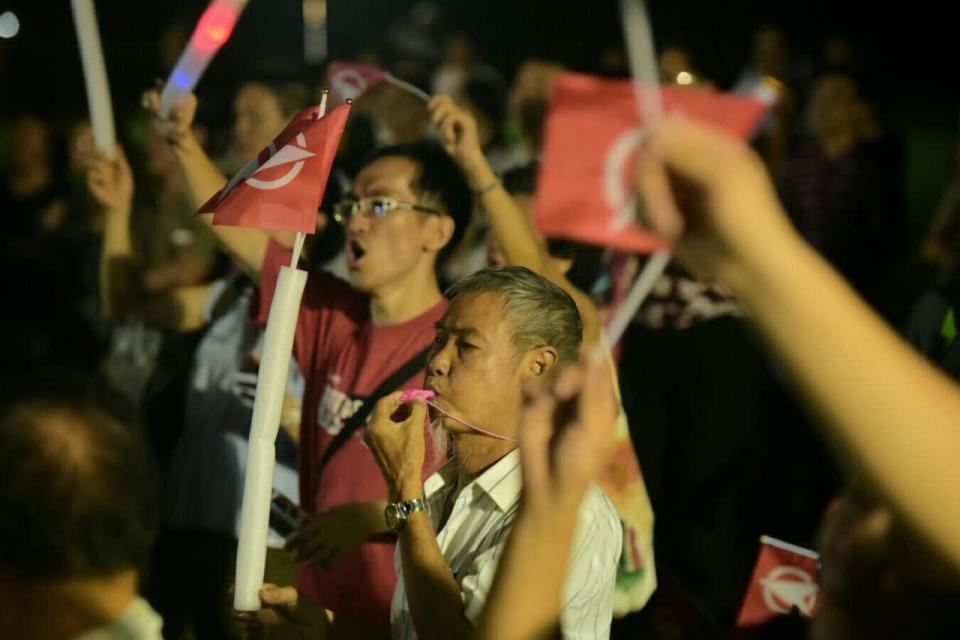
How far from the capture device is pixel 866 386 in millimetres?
1062

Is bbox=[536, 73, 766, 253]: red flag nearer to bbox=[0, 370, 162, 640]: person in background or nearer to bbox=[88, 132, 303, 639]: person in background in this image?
bbox=[0, 370, 162, 640]: person in background

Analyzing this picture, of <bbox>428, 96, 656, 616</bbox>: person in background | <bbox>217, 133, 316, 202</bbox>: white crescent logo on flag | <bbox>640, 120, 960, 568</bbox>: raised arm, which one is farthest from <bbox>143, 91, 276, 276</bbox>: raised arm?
<bbox>640, 120, 960, 568</bbox>: raised arm

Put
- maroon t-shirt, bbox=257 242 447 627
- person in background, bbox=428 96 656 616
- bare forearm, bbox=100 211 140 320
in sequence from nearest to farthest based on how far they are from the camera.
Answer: maroon t-shirt, bbox=257 242 447 627 → person in background, bbox=428 96 656 616 → bare forearm, bbox=100 211 140 320

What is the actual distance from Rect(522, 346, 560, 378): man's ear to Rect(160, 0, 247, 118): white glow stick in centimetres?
122

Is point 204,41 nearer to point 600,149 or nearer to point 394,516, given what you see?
point 394,516

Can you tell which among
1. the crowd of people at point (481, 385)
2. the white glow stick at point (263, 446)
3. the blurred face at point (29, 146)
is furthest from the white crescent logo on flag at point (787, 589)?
the blurred face at point (29, 146)

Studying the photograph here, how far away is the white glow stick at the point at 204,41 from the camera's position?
304cm

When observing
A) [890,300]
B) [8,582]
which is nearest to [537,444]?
[8,582]

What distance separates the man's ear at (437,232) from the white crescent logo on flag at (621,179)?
2.24m

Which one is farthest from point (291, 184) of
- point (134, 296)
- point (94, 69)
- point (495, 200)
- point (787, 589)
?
point (134, 296)

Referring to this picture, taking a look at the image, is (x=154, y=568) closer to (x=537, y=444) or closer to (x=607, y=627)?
(x=607, y=627)

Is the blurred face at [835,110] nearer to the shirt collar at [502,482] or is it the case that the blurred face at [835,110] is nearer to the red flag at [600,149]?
the shirt collar at [502,482]

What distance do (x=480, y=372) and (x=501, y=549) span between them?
1.92 feet

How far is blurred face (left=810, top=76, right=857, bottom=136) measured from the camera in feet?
19.4
